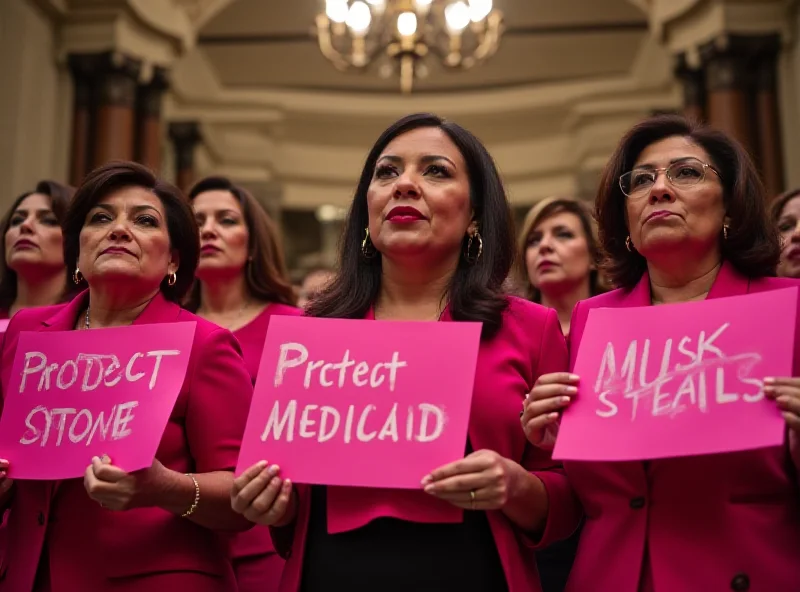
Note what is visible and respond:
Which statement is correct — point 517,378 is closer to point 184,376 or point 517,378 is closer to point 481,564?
point 481,564

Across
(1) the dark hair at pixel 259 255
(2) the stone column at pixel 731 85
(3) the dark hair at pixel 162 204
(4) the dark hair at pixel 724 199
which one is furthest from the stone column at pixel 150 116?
(4) the dark hair at pixel 724 199

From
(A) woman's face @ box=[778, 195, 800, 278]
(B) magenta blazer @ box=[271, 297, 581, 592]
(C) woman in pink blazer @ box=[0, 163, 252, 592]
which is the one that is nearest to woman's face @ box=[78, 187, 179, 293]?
(C) woman in pink blazer @ box=[0, 163, 252, 592]

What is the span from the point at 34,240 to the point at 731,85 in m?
6.30

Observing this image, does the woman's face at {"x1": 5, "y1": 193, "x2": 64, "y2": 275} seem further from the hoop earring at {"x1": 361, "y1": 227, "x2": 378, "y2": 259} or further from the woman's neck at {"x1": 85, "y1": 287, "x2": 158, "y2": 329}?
the hoop earring at {"x1": 361, "y1": 227, "x2": 378, "y2": 259}

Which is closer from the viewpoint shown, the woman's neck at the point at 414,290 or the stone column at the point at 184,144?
the woman's neck at the point at 414,290

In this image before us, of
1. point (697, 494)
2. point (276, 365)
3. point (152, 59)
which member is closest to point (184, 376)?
point (276, 365)

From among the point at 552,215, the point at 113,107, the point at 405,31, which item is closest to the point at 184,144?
the point at 113,107

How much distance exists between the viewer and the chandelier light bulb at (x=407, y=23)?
6.89 meters

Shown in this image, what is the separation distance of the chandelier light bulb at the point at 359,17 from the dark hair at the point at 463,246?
5.08m

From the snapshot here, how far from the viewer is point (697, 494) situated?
158 centimetres

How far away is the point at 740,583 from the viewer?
150cm

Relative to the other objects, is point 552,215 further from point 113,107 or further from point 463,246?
point 113,107

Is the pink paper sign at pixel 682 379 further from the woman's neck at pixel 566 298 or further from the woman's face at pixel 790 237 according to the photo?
the woman's neck at pixel 566 298

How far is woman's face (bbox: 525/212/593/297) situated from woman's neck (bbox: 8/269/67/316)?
1.65 m
